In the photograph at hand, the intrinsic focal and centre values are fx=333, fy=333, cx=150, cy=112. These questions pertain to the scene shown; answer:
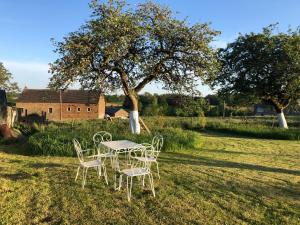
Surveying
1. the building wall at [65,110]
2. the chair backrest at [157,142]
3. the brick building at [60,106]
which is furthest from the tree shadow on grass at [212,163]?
the building wall at [65,110]

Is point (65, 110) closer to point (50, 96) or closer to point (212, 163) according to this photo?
point (50, 96)

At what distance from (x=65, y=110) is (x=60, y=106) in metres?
1.03

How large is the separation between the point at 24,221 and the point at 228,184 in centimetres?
481

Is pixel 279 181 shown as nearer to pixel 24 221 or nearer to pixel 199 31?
pixel 24 221

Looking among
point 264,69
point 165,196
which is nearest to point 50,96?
point 264,69

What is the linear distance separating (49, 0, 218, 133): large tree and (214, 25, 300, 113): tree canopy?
33.2 feet

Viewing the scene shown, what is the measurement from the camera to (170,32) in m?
14.4

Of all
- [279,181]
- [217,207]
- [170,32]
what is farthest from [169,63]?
[217,207]

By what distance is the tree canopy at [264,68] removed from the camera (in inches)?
893

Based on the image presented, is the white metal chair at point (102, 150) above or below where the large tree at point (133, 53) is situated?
below

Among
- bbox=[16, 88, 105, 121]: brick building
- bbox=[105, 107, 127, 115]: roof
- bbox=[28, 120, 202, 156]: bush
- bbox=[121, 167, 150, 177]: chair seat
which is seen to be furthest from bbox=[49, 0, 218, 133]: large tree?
bbox=[105, 107, 127, 115]: roof

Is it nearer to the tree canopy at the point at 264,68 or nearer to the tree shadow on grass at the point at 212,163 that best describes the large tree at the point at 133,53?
the tree shadow on grass at the point at 212,163

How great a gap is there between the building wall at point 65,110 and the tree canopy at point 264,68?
27.7 meters

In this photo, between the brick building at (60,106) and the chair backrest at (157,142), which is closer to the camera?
the chair backrest at (157,142)
